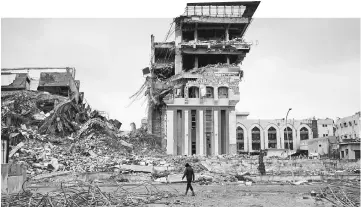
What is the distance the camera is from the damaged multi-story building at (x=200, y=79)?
126 ft

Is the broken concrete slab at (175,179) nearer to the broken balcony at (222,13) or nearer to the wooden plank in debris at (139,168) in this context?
the wooden plank in debris at (139,168)

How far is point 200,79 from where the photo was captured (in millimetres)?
42375

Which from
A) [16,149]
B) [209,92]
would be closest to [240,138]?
[209,92]

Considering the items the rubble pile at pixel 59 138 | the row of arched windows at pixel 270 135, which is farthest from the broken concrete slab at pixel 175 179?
the row of arched windows at pixel 270 135

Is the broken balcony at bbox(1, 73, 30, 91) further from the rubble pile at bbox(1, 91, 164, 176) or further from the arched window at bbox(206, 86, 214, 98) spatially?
the arched window at bbox(206, 86, 214, 98)

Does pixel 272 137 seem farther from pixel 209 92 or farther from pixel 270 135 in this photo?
pixel 209 92

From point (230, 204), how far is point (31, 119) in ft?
82.2

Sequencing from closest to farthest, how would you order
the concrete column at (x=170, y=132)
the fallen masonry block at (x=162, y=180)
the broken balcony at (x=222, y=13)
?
the fallen masonry block at (x=162, y=180) → the concrete column at (x=170, y=132) → the broken balcony at (x=222, y=13)

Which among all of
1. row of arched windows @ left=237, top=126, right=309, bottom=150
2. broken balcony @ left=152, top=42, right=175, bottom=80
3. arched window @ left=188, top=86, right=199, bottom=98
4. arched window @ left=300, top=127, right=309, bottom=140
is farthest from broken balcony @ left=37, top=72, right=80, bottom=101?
arched window @ left=300, top=127, right=309, bottom=140

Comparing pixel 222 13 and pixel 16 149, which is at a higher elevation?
pixel 222 13

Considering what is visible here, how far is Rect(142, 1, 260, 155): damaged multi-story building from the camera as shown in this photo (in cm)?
3853

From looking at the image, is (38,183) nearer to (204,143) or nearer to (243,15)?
(204,143)

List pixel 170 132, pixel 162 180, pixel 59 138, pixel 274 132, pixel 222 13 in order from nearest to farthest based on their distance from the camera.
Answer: pixel 162 180 < pixel 59 138 < pixel 170 132 < pixel 222 13 < pixel 274 132

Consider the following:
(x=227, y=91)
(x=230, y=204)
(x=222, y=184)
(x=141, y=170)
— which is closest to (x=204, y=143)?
(x=227, y=91)
